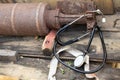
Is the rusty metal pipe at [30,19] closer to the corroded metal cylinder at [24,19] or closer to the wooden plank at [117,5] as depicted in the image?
the corroded metal cylinder at [24,19]

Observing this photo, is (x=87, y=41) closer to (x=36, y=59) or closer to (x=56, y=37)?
(x=56, y=37)

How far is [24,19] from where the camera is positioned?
221cm

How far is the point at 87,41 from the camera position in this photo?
216 cm

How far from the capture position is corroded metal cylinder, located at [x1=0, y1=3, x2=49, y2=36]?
7.17 feet

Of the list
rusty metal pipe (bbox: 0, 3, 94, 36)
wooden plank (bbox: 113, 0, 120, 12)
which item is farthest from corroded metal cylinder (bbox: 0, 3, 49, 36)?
wooden plank (bbox: 113, 0, 120, 12)

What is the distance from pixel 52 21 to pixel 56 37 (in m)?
0.15

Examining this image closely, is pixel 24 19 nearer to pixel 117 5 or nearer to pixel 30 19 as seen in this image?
pixel 30 19

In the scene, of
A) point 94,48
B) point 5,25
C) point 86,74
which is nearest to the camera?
point 86,74

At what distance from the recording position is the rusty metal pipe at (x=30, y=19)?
2.19 meters

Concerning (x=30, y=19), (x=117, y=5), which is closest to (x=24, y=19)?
(x=30, y=19)

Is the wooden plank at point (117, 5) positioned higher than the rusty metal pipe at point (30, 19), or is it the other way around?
the wooden plank at point (117, 5)

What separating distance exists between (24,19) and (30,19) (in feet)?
0.18

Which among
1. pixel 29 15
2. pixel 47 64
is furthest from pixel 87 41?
pixel 29 15

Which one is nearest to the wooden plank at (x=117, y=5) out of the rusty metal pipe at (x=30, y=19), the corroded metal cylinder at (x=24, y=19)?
the rusty metal pipe at (x=30, y=19)
